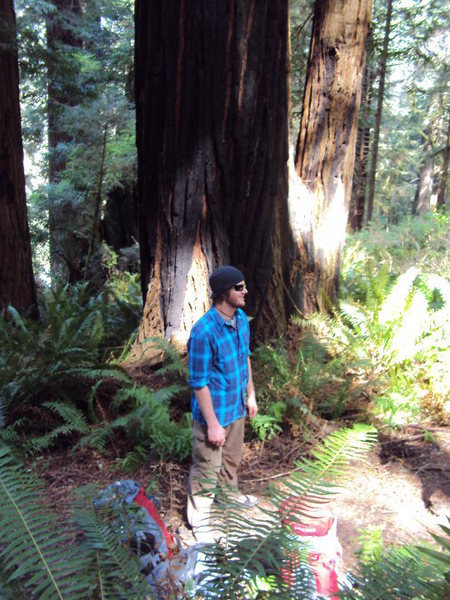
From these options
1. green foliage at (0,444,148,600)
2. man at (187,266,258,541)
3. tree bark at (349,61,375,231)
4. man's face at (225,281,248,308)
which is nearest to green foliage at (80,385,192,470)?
man at (187,266,258,541)

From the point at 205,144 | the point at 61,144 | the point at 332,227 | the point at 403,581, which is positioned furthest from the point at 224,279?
the point at 61,144

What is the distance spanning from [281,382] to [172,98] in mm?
2689

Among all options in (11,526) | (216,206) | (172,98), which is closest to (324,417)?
(216,206)

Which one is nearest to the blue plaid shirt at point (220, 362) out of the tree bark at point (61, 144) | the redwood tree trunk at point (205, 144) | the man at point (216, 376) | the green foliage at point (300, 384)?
the man at point (216, 376)

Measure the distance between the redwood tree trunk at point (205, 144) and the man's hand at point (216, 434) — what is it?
67.0 inches

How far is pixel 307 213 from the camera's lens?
19.0 feet

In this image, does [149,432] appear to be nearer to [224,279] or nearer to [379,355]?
[224,279]

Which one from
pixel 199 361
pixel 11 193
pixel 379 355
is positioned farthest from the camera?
pixel 11 193

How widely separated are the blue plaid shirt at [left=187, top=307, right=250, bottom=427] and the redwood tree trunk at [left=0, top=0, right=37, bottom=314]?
4708 millimetres

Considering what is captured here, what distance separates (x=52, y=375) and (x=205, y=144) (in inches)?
94.1

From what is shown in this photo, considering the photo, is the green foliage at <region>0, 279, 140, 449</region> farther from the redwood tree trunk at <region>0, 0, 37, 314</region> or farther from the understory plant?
the understory plant

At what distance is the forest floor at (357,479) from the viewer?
128 inches

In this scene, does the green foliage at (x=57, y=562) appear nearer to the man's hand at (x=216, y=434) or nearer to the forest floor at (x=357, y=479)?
the man's hand at (x=216, y=434)

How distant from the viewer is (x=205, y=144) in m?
4.38
